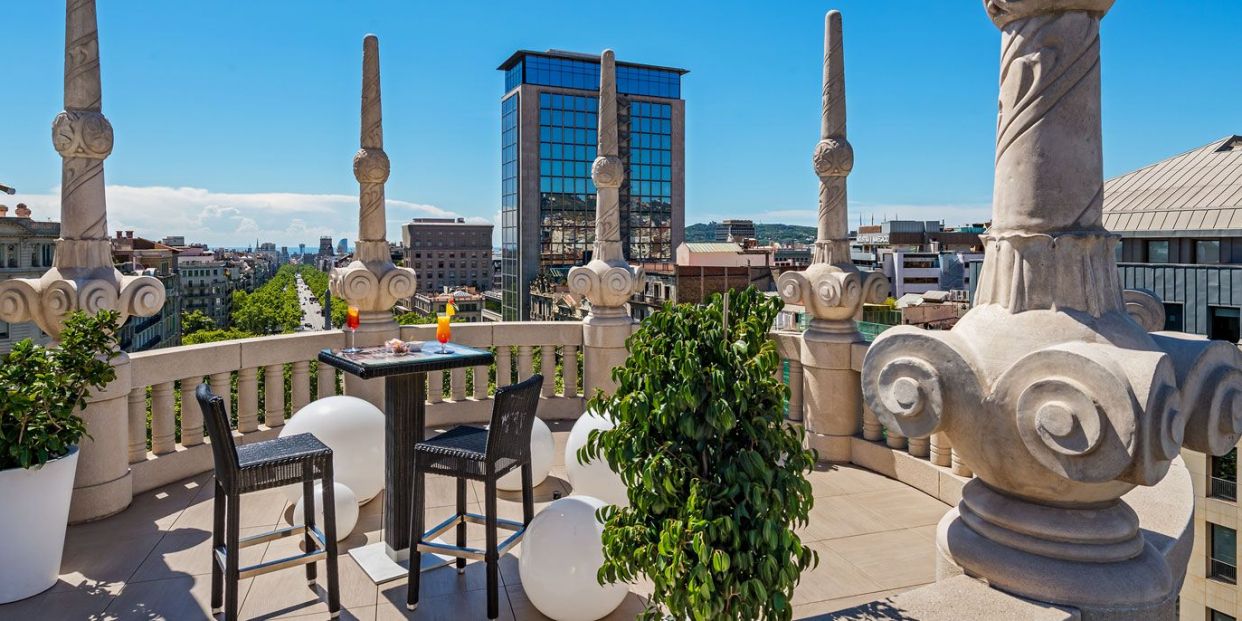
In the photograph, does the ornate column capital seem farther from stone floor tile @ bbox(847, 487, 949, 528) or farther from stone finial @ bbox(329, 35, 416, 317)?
stone finial @ bbox(329, 35, 416, 317)

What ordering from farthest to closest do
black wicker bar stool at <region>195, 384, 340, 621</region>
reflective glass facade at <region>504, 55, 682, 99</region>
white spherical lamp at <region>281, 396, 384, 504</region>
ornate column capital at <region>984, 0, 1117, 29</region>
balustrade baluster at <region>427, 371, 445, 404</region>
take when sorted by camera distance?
reflective glass facade at <region>504, 55, 682, 99</region>, balustrade baluster at <region>427, 371, 445, 404</region>, white spherical lamp at <region>281, 396, 384, 504</region>, black wicker bar stool at <region>195, 384, 340, 621</region>, ornate column capital at <region>984, 0, 1117, 29</region>

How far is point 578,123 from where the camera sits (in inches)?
2618

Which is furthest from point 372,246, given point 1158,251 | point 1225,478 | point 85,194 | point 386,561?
point 1158,251

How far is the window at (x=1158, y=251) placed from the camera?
30.7 meters

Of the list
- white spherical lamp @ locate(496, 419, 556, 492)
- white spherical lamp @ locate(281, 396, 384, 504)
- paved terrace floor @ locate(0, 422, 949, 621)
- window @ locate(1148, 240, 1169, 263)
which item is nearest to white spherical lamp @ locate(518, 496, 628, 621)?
paved terrace floor @ locate(0, 422, 949, 621)

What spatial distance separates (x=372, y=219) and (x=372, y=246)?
284mm

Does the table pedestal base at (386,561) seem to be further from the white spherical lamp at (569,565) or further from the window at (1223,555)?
the window at (1223,555)

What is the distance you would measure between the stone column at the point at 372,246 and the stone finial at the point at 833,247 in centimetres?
397

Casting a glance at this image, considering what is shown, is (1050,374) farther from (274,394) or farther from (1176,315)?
(1176,315)

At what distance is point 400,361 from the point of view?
4184 mm

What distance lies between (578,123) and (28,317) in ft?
209

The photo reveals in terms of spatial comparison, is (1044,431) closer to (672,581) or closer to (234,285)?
(672,581)

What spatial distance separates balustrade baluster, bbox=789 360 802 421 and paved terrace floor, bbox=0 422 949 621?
111cm

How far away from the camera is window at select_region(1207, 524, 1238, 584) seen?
18.9 meters
